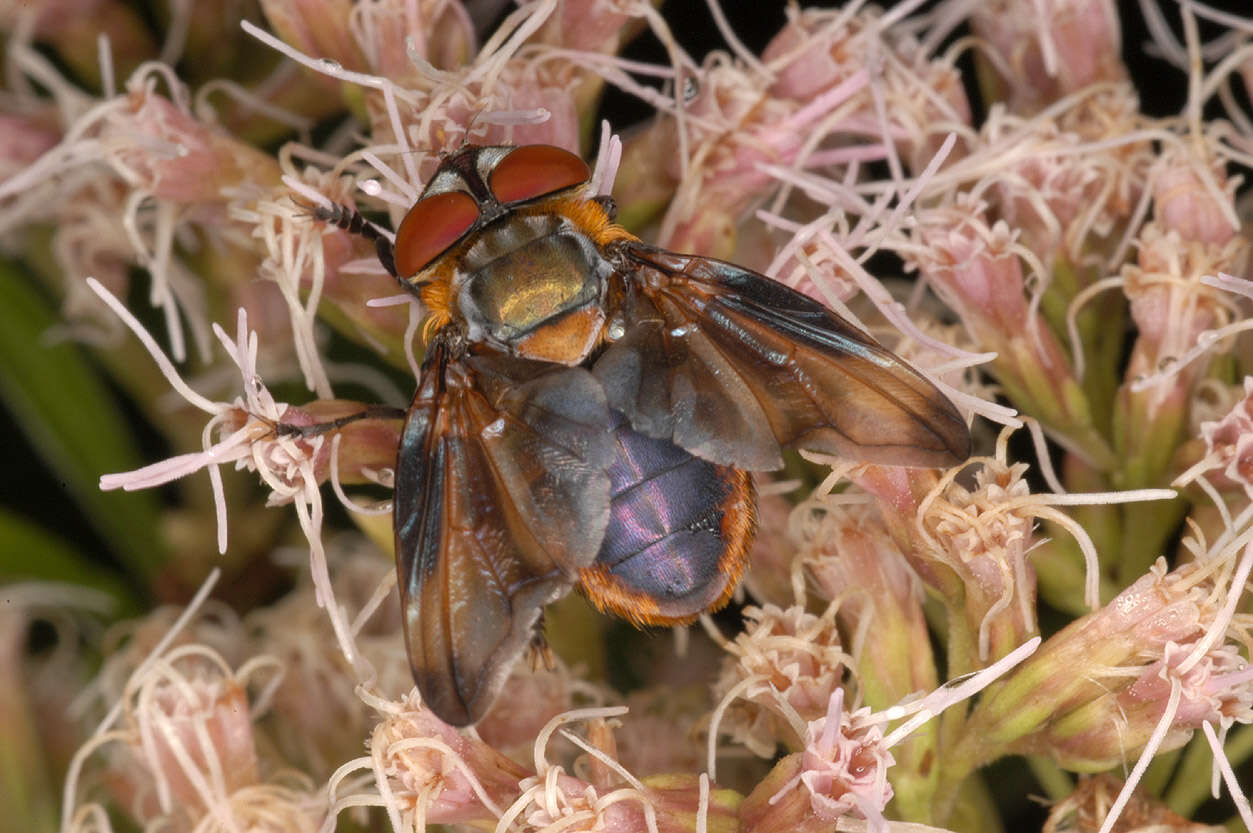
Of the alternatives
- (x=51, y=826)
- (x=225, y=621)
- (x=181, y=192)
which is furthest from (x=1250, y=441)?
(x=51, y=826)

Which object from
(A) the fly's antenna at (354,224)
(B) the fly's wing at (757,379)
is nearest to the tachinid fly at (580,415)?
(B) the fly's wing at (757,379)

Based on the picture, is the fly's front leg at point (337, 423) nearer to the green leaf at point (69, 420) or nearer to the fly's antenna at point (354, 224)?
the fly's antenna at point (354, 224)

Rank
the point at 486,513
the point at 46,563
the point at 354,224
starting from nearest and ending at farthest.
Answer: the point at 486,513 → the point at 354,224 → the point at 46,563

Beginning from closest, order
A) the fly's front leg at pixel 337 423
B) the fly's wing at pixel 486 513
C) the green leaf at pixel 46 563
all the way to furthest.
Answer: the fly's wing at pixel 486 513 → the fly's front leg at pixel 337 423 → the green leaf at pixel 46 563

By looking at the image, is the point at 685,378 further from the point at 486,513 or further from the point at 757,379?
the point at 486,513

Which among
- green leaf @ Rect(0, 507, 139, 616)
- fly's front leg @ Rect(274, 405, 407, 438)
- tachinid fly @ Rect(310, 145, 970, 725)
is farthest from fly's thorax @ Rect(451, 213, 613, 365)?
green leaf @ Rect(0, 507, 139, 616)

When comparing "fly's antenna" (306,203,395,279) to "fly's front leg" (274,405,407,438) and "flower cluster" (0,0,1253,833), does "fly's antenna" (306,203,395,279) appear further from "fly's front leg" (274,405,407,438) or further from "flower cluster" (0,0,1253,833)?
"fly's front leg" (274,405,407,438)

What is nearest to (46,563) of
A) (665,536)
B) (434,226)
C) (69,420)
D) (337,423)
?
(69,420)
